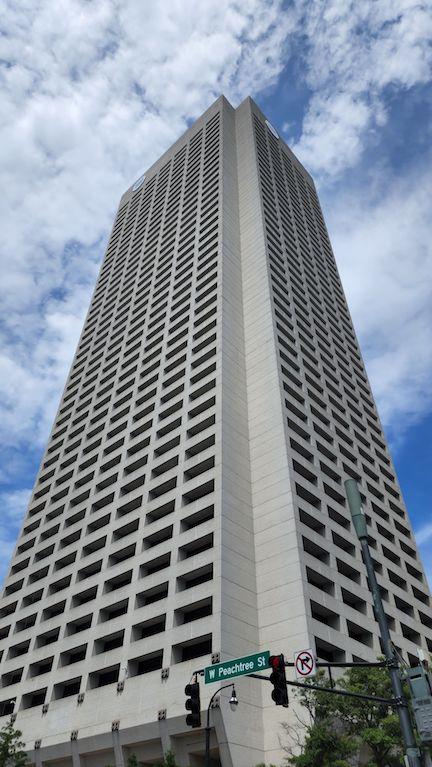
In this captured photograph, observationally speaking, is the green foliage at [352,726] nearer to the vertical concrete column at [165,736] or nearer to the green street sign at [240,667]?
the vertical concrete column at [165,736]

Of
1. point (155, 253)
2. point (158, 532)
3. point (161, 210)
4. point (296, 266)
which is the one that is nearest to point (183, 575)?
point (158, 532)

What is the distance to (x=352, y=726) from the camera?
88.1ft

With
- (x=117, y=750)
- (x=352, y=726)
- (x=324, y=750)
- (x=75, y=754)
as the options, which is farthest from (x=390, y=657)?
(x=75, y=754)

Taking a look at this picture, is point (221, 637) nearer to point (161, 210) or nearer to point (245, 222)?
point (245, 222)

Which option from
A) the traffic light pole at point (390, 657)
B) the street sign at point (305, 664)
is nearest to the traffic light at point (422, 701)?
the traffic light pole at point (390, 657)

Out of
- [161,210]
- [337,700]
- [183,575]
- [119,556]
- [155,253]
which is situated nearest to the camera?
[337,700]

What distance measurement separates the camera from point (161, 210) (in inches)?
3396

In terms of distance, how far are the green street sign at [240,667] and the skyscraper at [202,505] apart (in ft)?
46.8

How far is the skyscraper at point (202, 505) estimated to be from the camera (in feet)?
118

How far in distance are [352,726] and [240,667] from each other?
40.6 ft

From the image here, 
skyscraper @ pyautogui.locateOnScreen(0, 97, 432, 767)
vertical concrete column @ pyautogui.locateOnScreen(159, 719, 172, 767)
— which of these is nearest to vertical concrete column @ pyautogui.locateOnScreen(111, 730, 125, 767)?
skyscraper @ pyautogui.locateOnScreen(0, 97, 432, 767)

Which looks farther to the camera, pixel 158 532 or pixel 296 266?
pixel 296 266

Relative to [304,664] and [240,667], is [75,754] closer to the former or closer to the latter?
[240,667]

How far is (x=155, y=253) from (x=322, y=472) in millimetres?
41149
